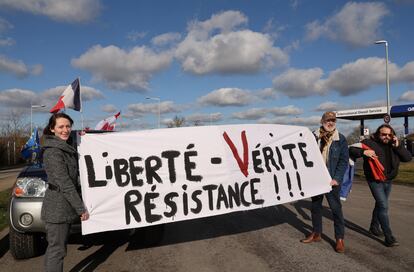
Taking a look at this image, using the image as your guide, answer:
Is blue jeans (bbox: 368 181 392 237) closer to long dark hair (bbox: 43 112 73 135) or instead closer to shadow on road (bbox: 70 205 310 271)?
shadow on road (bbox: 70 205 310 271)

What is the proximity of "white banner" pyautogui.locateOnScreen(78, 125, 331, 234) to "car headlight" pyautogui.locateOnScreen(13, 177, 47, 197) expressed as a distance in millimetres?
720

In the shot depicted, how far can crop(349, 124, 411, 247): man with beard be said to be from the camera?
5426 mm

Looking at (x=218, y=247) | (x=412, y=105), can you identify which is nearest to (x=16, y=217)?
(x=218, y=247)

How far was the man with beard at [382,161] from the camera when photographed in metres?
5.43

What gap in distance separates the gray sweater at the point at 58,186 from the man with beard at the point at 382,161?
4.15 metres

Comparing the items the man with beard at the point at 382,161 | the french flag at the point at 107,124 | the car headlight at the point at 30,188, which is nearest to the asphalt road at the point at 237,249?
the man with beard at the point at 382,161

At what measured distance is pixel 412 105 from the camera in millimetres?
35406

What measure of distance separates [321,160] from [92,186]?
3.28 metres

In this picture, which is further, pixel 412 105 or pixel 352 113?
pixel 352 113

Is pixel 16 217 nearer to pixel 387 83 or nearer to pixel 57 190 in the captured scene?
pixel 57 190

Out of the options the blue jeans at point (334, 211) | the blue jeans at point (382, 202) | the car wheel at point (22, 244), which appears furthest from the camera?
the blue jeans at point (382, 202)

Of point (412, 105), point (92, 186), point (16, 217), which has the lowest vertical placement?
point (16, 217)

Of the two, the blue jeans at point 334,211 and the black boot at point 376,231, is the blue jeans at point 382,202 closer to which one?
the black boot at point 376,231

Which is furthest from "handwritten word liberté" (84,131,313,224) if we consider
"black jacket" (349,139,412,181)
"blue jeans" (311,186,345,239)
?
"black jacket" (349,139,412,181)
